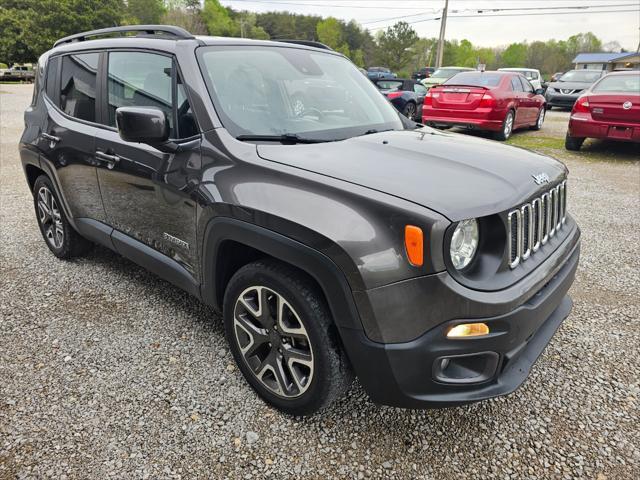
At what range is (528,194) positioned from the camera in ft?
6.79

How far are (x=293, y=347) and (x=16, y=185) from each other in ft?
21.7

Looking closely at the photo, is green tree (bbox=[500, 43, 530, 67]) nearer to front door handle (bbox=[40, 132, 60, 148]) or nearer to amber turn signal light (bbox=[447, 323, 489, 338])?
front door handle (bbox=[40, 132, 60, 148])

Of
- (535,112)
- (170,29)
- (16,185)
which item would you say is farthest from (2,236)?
(535,112)

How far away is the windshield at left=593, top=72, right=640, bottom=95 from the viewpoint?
8.49 meters

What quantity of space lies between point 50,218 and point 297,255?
126 inches

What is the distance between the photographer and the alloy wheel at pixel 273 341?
2.14m

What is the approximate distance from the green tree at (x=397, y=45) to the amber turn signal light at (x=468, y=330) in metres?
76.6

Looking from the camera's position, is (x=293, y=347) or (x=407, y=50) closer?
(x=293, y=347)

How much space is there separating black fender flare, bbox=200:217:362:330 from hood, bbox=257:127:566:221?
1.10ft

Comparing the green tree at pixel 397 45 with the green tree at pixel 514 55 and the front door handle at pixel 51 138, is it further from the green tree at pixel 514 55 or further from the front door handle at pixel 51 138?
the front door handle at pixel 51 138

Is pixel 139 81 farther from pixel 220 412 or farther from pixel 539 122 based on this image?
pixel 539 122

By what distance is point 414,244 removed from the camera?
5.70 feet

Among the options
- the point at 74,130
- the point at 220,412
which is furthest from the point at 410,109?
the point at 220,412

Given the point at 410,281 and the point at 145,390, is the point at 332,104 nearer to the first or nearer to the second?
the point at 410,281
